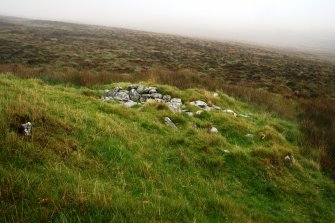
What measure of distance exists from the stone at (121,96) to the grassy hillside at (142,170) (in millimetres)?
2373

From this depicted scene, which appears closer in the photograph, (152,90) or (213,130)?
(213,130)

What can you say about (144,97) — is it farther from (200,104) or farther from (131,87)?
(200,104)

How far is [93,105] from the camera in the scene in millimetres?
10305

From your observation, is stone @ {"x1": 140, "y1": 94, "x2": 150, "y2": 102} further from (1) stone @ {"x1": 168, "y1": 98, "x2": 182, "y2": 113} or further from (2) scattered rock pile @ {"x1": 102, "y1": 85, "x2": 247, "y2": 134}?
(1) stone @ {"x1": 168, "y1": 98, "x2": 182, "y2": 113}

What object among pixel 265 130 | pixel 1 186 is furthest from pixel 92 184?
pixel 265 130

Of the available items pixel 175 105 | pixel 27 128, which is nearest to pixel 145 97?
pixel 175 105

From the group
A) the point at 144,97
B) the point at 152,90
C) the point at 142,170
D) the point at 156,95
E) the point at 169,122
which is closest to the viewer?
the point at 142,170

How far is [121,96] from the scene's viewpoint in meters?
13.7

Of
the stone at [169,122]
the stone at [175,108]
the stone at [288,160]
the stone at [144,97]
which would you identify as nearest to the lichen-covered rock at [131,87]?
the stone at [144,97]

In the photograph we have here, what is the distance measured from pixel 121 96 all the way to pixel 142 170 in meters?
7.80

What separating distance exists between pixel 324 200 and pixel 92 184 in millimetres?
5868

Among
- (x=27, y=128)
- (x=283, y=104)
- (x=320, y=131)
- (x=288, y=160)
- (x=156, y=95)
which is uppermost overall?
(x=27, y=128)

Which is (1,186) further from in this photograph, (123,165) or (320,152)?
(320,152)

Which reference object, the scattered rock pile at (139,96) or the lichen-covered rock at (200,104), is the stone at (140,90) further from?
the lichen-covered rock at (200,104)
